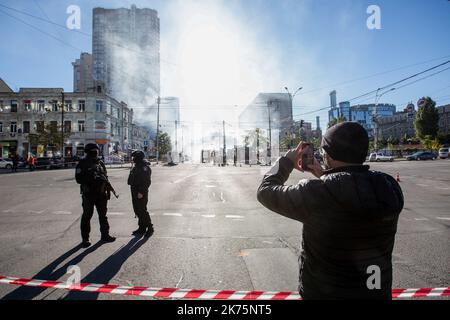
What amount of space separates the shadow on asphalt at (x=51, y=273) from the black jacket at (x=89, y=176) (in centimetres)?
105

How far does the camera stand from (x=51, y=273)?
4.04 metres

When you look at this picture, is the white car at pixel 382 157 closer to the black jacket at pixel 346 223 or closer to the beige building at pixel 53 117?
the beige building at pixel 53 117

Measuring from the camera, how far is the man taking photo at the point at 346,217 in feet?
5.00

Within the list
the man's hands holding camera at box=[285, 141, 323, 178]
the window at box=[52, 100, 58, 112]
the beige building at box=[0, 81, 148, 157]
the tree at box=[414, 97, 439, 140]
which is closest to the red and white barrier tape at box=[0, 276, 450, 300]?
the man's hands holding camera at box=[285, 141, 323, 178]

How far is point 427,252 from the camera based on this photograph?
16.0 ft

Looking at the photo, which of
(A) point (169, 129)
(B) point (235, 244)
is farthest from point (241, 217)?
(A) point (169, 129)

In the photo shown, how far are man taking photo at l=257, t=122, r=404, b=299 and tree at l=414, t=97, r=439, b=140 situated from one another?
85416mm

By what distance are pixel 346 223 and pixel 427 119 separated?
86.6m

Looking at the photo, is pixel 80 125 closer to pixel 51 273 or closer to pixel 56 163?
pixel 56 163

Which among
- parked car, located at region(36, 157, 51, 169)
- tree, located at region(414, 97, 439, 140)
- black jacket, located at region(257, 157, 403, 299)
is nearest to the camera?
black jacket, located at region(257, 157, 403, 299)

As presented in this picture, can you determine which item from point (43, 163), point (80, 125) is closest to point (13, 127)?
point (80, 125)

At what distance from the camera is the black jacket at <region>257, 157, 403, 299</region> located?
4.98 feet

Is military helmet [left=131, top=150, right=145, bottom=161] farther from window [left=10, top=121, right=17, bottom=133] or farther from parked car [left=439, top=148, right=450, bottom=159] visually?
parked car [left=439, top=148, right=450, bottom=159]

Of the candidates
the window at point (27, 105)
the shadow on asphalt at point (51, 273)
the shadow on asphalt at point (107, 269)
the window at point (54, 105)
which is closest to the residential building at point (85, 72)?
the window at point (27, 105)
